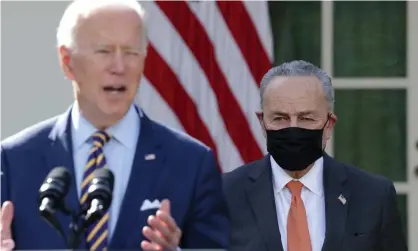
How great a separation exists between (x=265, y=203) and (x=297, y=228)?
0.16 metres

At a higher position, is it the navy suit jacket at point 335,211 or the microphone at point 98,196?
the microphone at point 98,196

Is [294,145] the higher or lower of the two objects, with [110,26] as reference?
lower

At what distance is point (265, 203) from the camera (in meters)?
3.87

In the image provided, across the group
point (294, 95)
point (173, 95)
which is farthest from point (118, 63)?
point (173, 95)

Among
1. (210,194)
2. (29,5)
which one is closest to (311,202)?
(210,194)

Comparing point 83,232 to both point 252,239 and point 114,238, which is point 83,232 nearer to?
point 114,238

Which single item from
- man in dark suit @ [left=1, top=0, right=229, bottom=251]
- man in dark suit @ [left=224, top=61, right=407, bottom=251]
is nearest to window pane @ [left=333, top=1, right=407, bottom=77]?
man in dark suit @ [left=224, top=61, right=407, bottom=251]

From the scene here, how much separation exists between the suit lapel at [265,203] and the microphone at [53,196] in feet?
4.05

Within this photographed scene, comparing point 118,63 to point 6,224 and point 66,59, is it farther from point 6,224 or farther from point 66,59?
point 6,224

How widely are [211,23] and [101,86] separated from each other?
2846 millimetres

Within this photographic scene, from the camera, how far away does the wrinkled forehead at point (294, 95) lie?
3.82 metres

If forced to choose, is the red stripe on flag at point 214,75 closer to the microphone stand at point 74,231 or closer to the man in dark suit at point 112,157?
the man in dark suit at point 112,157

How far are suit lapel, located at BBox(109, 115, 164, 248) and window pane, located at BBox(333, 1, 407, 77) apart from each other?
3.05 m

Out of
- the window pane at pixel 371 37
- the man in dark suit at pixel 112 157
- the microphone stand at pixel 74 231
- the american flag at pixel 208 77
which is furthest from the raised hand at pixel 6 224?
the window pane at pixel 371 37
